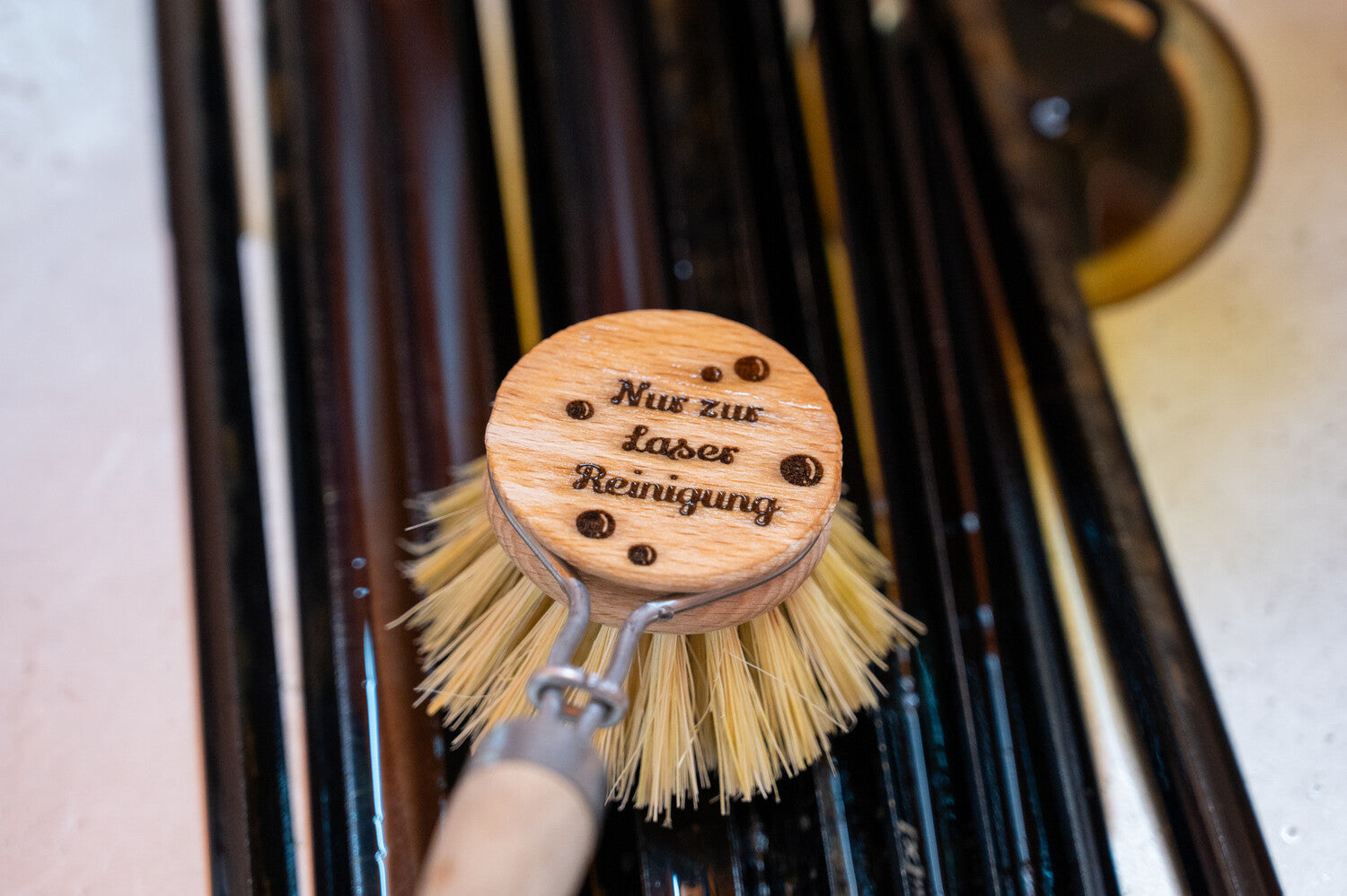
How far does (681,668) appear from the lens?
454mm

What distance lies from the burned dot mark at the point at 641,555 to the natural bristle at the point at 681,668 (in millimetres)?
67

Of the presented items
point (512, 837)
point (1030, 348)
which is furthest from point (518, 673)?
point (1030, 348)

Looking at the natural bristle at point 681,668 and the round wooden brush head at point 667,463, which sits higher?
the round wooden brush head at point 667,463

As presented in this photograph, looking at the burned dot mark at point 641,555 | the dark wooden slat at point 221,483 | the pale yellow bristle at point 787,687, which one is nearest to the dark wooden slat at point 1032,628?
the pale yellow bristle at point 787,687

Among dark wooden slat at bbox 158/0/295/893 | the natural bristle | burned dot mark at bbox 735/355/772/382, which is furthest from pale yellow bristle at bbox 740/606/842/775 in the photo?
dark wooden slat at bbox 158/0/295/893

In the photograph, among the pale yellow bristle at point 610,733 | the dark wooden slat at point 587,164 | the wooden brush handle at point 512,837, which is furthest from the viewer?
the dark wooden slat at point 587,164

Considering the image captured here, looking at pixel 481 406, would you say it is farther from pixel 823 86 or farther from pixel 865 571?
pixel 823 86

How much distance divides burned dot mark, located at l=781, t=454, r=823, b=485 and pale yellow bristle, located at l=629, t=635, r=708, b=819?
0.29 ft

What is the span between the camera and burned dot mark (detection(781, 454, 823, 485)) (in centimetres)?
41

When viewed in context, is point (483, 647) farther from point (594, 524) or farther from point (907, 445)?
point (907, 445)

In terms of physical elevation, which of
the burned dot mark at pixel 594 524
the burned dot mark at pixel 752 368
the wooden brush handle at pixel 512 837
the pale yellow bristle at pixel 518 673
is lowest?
the wooden brush handle at pixel 512 837

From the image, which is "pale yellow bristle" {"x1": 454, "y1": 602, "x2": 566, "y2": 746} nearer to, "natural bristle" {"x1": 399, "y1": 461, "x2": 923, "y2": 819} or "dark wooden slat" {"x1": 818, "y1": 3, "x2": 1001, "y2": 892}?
"natural bristle" {"x1": 399, "y1": 461, "x2": 923, "y2": 819}

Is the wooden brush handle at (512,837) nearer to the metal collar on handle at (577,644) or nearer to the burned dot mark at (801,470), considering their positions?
the metal collar on handle at (577,644)

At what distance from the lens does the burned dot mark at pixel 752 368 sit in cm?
45
